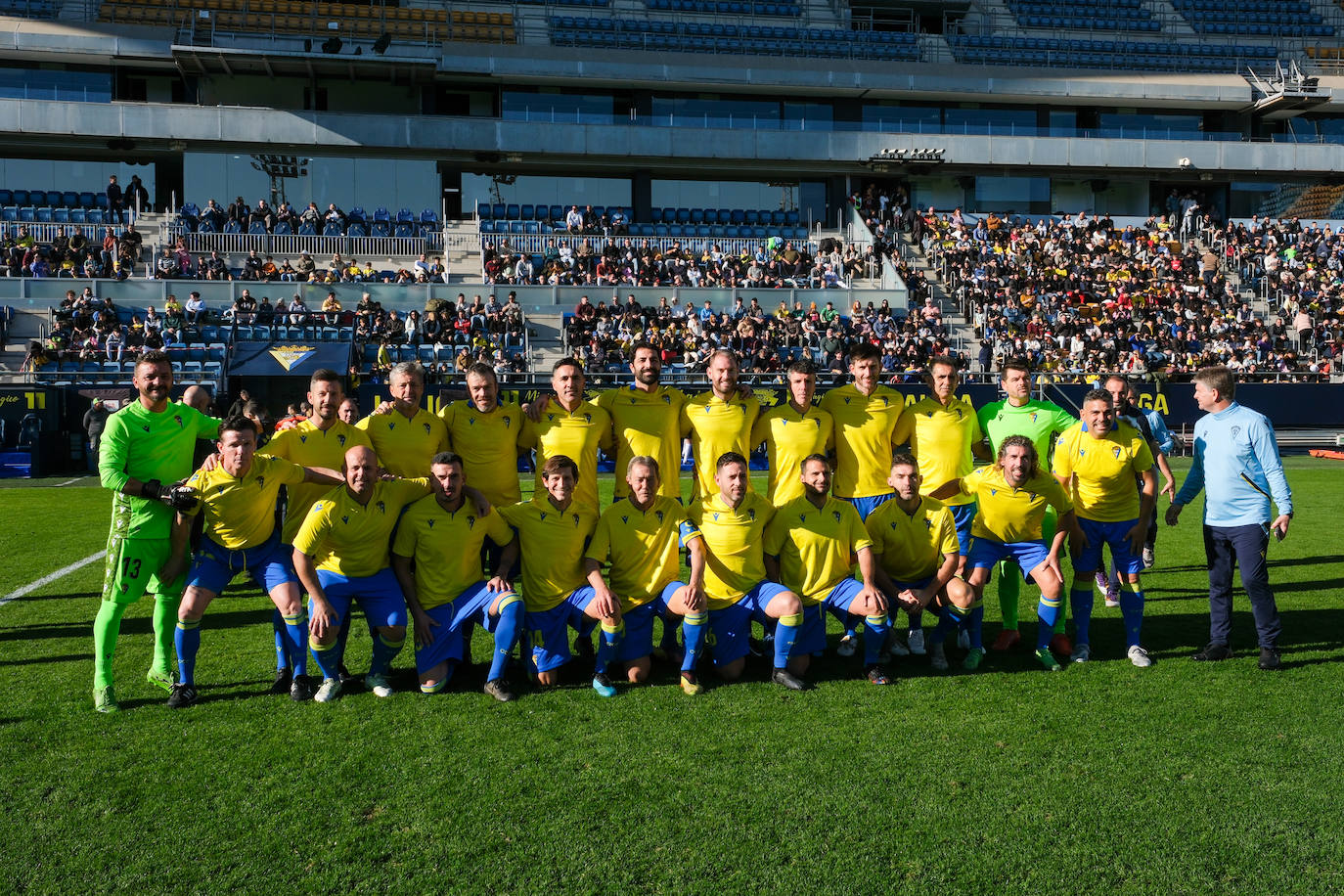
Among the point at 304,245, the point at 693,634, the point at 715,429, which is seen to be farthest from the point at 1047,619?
the point at 304,245

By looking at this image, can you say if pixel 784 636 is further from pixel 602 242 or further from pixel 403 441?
pixel 602 242

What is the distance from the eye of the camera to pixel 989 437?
7.37 metres

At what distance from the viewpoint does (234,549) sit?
5.71 metres

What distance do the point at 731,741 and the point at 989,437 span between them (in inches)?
142

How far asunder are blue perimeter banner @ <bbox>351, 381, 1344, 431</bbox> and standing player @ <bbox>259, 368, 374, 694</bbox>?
13943mm

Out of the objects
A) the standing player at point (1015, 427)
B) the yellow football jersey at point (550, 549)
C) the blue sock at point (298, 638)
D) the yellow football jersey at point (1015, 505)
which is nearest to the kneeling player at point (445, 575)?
the yellow football jersey at point (550, 549)

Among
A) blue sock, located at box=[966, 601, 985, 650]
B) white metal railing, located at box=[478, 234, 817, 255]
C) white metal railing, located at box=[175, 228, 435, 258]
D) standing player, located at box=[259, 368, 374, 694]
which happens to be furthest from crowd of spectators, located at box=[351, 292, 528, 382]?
blue sock, located at box=[966, 601, 985, 650]

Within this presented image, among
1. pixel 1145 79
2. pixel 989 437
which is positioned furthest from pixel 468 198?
pixel 989 437

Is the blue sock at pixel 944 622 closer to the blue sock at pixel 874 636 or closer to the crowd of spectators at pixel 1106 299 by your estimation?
the blue sock at pixel 874 636

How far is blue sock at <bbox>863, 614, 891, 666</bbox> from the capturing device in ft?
18.9

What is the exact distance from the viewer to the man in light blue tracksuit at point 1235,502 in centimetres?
593

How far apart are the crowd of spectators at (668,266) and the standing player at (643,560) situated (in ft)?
71.0

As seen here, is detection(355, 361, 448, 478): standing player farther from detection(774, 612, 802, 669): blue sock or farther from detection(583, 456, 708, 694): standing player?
detection(774, 612, 802, 669): blue sock

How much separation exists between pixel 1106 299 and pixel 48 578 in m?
29.0
